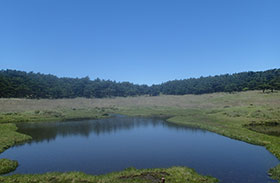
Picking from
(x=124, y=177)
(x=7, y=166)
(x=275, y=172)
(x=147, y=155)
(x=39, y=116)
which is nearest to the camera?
(x=124, y=177)

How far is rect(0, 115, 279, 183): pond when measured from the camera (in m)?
25.1

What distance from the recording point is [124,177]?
881 inches

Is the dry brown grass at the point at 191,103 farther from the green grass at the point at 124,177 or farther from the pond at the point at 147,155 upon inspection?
the green grass at the point at 124,177

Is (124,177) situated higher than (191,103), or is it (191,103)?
(191,103)

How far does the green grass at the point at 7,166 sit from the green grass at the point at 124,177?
3063 mm

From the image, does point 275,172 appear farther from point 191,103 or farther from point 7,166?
point 191,103

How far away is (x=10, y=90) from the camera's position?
13075 cm

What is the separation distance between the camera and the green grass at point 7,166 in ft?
78.4

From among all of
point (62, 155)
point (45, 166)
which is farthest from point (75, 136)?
point (45, 166)

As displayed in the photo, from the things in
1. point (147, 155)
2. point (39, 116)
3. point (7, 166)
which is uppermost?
point (39, 116)

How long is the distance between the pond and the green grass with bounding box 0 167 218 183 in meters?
2.01

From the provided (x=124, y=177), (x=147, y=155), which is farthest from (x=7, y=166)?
(x=147, y=155)

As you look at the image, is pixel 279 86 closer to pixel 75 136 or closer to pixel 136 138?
pixel 136 138

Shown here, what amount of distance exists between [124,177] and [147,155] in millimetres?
→ 9375
